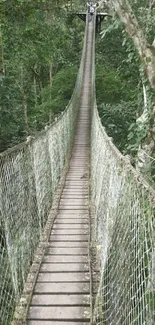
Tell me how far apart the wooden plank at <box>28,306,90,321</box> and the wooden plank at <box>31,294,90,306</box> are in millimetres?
31

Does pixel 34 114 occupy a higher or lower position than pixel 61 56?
lower

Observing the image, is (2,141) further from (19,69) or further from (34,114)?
(34,114)

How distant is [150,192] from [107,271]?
117 cm

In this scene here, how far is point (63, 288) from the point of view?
2205mm

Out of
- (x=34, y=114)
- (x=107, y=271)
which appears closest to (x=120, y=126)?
(x=107, y=271)

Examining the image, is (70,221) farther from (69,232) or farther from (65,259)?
(65,259)

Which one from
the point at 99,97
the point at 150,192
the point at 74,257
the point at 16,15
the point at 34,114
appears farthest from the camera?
the point at 34,114

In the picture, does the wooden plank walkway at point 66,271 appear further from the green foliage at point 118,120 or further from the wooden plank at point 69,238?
the green foliage at point 118,120

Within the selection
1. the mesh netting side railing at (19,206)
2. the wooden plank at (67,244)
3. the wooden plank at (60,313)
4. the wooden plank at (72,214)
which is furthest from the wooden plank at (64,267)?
the wooden plank at (72,214)

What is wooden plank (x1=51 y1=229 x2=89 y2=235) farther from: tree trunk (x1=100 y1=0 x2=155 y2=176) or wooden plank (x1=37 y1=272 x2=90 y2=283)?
tree trunk (x1=100 y1=0 x2=155 y2=176)

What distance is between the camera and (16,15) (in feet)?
16.9

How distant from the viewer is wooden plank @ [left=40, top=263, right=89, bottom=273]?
2.41 metres

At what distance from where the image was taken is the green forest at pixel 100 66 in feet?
11.7

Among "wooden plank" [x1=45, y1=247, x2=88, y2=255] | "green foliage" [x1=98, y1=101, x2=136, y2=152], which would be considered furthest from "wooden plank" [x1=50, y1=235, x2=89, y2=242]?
"green foliage" [x1=98, y1=101, x2=136, y2=152]
